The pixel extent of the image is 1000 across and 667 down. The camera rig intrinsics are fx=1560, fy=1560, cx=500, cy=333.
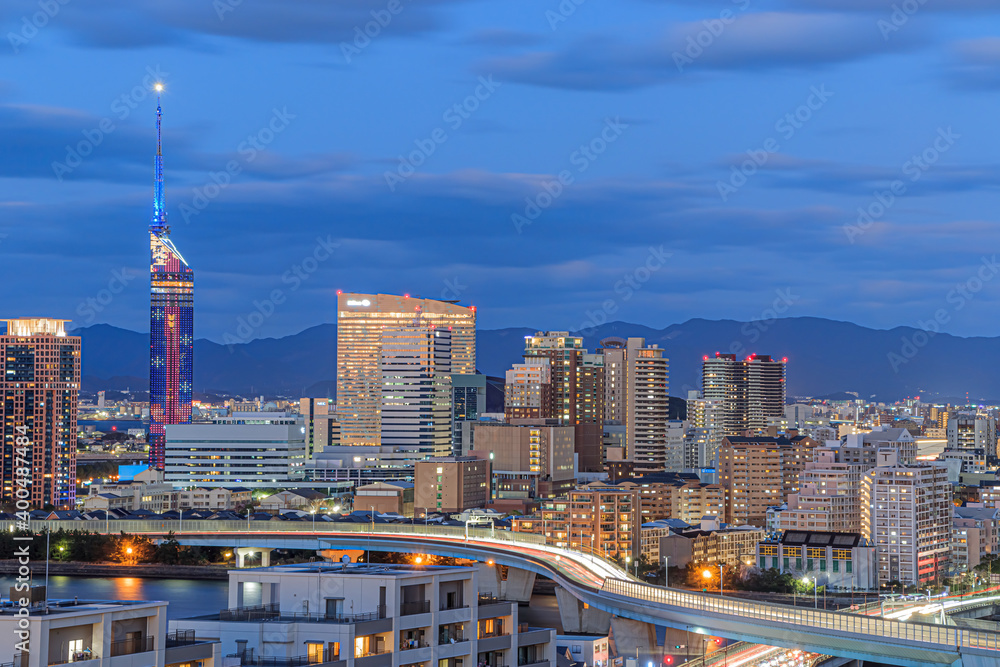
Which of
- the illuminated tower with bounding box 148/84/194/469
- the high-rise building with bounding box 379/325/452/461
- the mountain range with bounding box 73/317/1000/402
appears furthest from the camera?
the mountain range with bounding box 73/317/1000/402

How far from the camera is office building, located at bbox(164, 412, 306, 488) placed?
50719 mm

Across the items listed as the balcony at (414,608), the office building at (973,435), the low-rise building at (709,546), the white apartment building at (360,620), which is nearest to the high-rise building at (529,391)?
the office building at (973,435)

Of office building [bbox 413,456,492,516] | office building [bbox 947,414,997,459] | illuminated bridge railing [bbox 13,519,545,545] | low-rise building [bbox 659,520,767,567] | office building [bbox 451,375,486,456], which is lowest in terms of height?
low-rise building [bbox 659,520,767,567]

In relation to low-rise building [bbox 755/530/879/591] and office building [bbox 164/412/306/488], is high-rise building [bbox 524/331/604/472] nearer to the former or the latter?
office building [bbox 164/412/306/488]

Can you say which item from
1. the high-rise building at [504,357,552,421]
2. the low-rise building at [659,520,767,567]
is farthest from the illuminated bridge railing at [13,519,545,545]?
the high-rise building at [504,357,552,421]

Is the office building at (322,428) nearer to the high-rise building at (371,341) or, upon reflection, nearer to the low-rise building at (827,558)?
the high-rise building at (371,341)

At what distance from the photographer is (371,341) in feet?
243

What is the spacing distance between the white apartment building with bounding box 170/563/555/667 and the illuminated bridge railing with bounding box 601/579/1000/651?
397 centimetres

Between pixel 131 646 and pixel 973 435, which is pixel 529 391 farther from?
pixel 131 646

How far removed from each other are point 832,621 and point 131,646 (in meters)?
7.42

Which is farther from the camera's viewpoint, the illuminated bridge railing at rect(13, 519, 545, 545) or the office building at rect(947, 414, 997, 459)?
the office building at rect(947, 414, 997, 459)

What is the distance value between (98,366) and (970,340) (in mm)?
81028

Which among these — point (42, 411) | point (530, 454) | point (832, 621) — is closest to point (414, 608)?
point (832, 621)

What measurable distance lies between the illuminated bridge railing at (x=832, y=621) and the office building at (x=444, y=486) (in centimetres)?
2643
